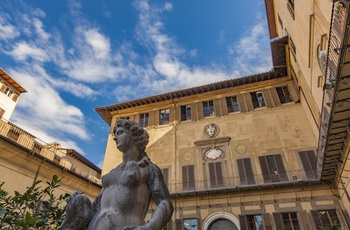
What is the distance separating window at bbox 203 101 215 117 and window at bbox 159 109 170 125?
3.06 m

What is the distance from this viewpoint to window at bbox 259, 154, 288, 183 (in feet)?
45.4

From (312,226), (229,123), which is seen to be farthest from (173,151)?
(312,226)

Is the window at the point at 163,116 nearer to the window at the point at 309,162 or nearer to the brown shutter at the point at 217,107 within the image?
the brown shutter at the point at 217,107

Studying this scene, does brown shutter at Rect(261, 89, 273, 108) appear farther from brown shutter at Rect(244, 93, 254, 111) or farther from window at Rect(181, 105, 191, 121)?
window at Rect(181, 105, 191, 121)

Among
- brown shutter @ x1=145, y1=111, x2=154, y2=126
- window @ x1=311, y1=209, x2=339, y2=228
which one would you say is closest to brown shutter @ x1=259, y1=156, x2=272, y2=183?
window @ x1=311, y1=209, x2=339, y2=228

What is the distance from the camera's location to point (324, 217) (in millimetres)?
11977

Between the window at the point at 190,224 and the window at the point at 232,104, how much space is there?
26.6 ft

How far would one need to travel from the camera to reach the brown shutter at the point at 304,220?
11926 millimetres

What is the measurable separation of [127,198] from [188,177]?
1377cm

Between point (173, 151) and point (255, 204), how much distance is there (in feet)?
21.0

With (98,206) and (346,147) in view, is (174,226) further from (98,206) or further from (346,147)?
(98,206)

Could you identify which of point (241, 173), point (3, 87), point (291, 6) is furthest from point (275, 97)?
point (3, 87)

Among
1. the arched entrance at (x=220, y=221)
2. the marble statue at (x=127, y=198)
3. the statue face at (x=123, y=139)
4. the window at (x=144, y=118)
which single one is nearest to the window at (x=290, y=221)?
the arched entrance at (x=220, y=221)

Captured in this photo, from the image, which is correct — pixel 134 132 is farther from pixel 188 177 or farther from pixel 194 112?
pixel 194 112
